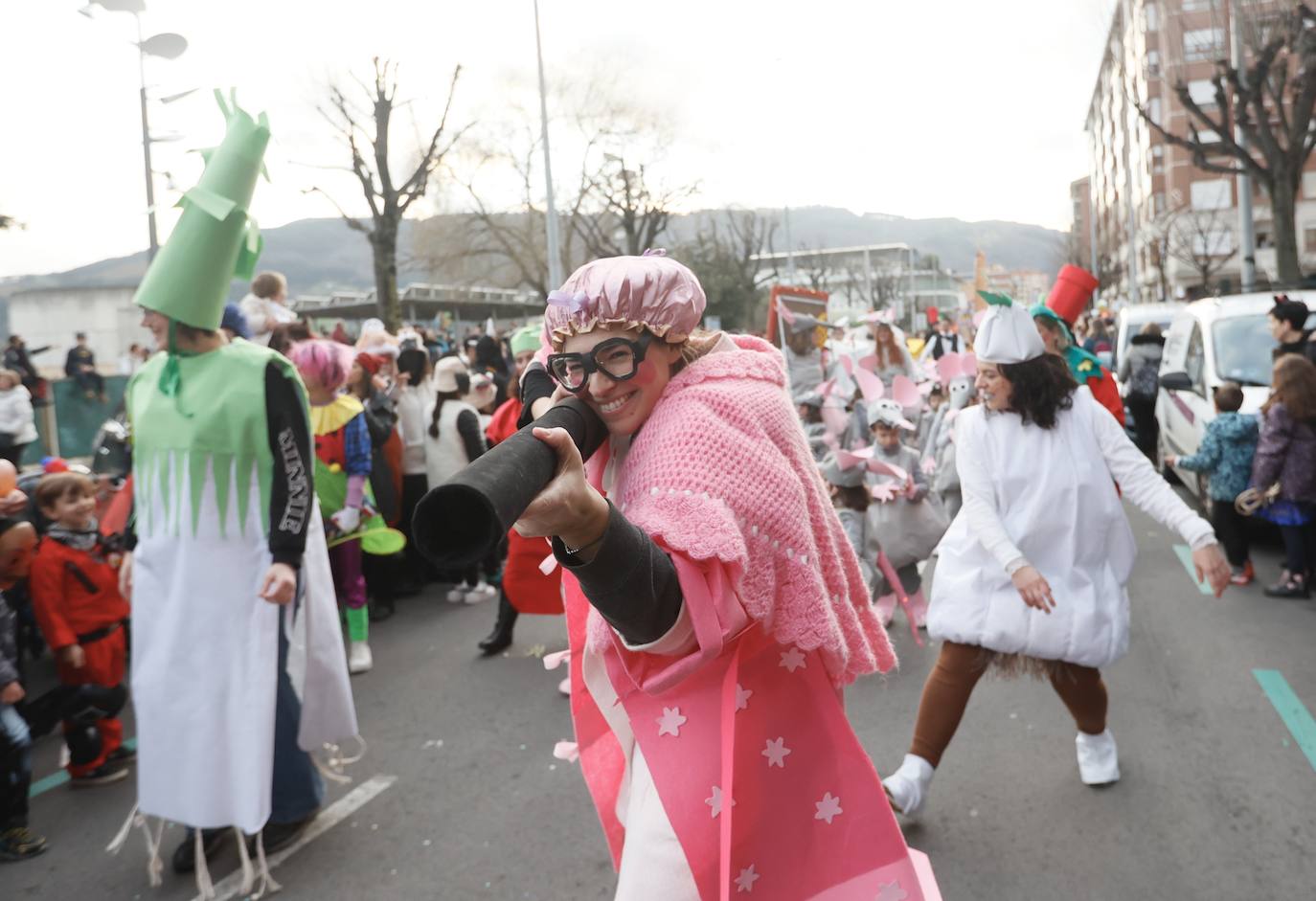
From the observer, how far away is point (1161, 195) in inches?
2478

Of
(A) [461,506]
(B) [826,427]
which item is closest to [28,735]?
(A) [461,506]

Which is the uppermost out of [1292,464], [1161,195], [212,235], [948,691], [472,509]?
[1161,195]

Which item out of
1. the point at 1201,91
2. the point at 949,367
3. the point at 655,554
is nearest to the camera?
the point at 655,554

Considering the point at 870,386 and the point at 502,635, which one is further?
the point at 870,386

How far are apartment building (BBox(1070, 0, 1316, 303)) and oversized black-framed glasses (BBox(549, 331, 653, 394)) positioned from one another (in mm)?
28828

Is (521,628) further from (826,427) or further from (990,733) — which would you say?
(990,733)

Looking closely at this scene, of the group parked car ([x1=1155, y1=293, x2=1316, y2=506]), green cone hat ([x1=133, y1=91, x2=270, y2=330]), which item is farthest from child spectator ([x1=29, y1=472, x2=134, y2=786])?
parked car ([x1=1155, y1=293, x2=1316, y2=506])

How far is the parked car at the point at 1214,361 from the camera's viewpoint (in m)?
8.52

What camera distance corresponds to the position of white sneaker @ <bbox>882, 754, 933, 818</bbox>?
3.61 meters

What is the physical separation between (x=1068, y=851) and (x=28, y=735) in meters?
3.86

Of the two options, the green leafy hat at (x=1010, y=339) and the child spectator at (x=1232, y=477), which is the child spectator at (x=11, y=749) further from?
the child spectator at (x=1232, y=477)

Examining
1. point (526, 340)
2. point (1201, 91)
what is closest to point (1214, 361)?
point (526, 340)

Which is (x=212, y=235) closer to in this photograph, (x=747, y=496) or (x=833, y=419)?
(x=747, y=496)

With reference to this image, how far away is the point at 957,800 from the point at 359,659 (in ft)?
12.1
